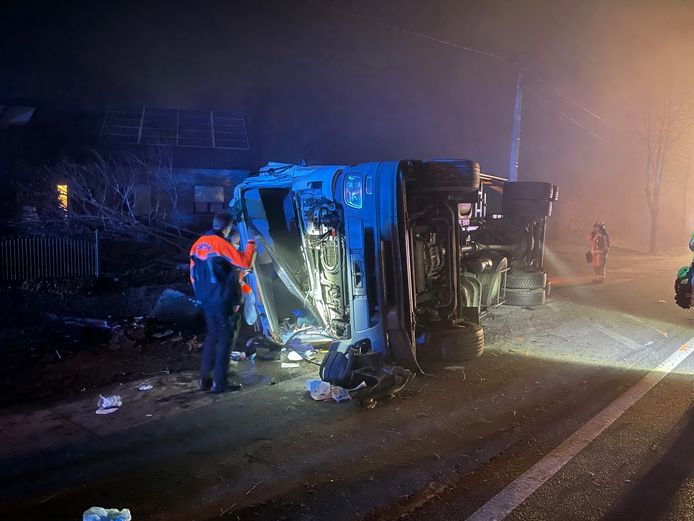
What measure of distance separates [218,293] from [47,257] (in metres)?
5.70

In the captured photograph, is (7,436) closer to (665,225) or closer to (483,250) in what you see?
(483,250)

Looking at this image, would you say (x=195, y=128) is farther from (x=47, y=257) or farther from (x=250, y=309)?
(x=250, y=309)

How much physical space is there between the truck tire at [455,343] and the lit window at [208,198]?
13.9 m

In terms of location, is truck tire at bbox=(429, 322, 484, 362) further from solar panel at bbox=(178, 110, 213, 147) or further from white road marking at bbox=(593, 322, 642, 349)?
solar panel at bbox=(178, 110, 213, 147)

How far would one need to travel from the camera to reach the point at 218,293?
5.00 metres

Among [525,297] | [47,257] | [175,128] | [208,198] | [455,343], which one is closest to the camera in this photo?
[455,343]

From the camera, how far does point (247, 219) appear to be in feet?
21.6

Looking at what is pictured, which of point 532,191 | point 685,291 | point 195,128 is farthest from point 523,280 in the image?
point 195,128

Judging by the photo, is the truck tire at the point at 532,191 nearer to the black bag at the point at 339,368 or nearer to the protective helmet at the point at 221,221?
the black bag at the point at 339,368

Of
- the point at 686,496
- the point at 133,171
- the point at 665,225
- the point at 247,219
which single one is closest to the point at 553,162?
the point at 665,225

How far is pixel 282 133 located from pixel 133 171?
→ 733 centimetres

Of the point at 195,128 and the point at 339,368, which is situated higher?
the point at 195,128

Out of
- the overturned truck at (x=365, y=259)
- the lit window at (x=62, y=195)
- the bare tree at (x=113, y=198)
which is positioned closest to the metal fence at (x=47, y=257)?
the bare tree at (x=113, y=198)

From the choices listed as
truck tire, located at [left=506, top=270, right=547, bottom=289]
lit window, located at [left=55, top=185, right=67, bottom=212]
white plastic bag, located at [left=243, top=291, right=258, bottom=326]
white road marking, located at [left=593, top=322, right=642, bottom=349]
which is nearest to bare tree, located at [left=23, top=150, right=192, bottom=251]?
lit window, located at [left=55, top=185, right=67, bottom=212]
